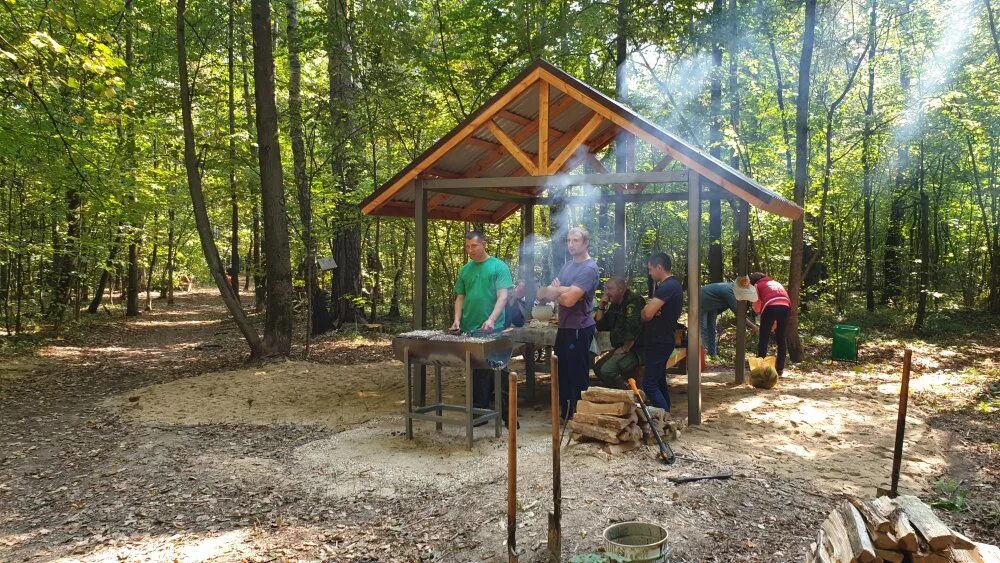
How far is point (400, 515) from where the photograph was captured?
4.52m

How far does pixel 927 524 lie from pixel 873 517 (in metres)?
0.24

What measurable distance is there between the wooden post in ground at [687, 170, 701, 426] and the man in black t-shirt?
0.59 feet

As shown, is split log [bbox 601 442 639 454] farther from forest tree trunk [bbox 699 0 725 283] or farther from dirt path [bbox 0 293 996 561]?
forest tree trunk [bbox 699 0 725 283]

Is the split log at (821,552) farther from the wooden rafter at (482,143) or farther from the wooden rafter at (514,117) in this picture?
the wooden rafter at (482,143)

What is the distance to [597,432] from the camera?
560 cm

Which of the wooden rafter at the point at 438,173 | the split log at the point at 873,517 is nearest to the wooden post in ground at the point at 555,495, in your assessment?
the split log at the point at 873,517

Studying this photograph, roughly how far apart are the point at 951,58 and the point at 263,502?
18717 millimetres

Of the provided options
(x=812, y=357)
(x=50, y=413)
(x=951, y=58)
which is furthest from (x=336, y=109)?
(x=951, y=58)

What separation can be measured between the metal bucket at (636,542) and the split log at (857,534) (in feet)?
2.89

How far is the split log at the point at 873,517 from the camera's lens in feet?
9.80

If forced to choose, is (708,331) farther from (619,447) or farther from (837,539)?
(837,539)

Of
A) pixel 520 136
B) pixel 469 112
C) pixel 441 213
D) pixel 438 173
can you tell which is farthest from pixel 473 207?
pixel 469 112

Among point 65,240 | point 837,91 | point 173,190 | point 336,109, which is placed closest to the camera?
point 336,109

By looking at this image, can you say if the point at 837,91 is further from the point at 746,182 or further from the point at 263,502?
the point at 263,502
